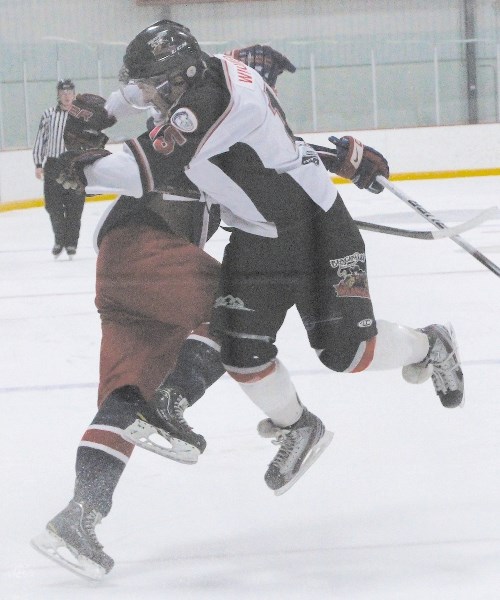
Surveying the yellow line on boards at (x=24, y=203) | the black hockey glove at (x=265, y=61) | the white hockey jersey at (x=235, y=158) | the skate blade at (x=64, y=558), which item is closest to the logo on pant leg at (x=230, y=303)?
the white hockey jersey at (x=235, y=158)

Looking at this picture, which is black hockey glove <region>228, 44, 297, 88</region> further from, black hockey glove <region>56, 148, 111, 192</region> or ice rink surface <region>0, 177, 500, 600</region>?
black hockey glove <region>56, 148, 111, 192</region>

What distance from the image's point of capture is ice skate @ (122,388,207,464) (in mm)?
1770

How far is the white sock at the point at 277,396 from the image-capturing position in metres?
1.92

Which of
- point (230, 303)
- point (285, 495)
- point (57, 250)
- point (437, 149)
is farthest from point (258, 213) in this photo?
point (437, 149)

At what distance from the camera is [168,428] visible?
180 cm

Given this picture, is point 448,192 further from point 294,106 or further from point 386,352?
point 386,352

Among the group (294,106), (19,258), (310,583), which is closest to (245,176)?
(310,583)

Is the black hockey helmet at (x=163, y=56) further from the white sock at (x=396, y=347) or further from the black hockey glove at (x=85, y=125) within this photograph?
the white sock at (x=396, y=347)

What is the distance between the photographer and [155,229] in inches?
75.7

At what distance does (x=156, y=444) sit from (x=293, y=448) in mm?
276

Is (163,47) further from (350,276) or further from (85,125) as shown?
(350,276)

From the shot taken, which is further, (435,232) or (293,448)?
(435,232)

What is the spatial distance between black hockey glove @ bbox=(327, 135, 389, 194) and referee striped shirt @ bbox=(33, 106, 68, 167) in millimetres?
3592

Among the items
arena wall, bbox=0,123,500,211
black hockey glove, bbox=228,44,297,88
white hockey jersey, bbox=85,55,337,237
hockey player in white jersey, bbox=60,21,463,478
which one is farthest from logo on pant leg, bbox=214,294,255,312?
arena wall, bbox=0,123,500,211
